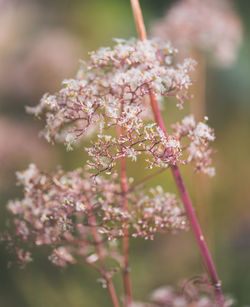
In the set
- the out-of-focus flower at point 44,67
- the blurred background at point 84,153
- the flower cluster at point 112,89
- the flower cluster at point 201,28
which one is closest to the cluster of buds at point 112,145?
the flower cluster at point 112,89

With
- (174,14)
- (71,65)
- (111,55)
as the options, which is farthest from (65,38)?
(111,55)

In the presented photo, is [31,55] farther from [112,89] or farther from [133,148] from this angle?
[133,148]

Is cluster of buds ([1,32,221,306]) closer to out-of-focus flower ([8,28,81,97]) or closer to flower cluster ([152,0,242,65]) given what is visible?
flower cluster ([152,0,242,65])

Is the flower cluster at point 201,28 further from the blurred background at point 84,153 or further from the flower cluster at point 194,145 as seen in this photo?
the flower cluster at point 194,145

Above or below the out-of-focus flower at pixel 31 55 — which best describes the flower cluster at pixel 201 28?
below

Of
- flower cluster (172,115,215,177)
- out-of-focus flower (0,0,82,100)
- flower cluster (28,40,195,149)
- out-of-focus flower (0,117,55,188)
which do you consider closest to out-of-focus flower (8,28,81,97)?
out-of-focus flower (0,0,82,100)

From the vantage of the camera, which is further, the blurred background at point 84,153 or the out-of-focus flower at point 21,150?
the out-of-focus flower at point 21,150
